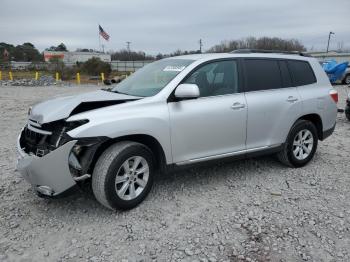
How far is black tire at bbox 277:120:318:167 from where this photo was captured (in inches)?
202

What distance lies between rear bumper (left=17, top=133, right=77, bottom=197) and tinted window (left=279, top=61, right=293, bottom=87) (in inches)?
129

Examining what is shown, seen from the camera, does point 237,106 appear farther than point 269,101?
No

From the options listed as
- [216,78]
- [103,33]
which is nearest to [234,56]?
[216,78]

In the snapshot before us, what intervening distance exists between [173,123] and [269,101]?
5.33ft

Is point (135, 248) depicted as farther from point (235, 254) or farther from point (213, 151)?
point (213, 151)

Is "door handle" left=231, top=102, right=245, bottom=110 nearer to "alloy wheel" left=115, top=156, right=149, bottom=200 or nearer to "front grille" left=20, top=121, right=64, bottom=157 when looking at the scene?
"alloy wheel" left=115, top=156, right=149, bottom=200

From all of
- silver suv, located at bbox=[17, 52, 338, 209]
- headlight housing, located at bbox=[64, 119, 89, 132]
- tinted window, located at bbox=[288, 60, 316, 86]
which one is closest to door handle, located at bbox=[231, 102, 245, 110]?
silver suv, located at bbox=[17, 52, 338, 209]

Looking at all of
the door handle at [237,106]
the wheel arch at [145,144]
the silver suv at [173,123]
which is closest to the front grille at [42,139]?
the silver suv at [173,123]

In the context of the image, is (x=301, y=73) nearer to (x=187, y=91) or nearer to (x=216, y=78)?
(x=216, y=78)

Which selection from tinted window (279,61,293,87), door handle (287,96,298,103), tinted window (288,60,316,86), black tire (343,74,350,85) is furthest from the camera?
black tire (343,74,350,85)

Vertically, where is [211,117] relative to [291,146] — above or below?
above

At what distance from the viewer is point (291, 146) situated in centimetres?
515

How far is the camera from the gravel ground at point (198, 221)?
3189 millimetres

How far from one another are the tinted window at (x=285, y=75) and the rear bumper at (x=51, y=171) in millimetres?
3287
